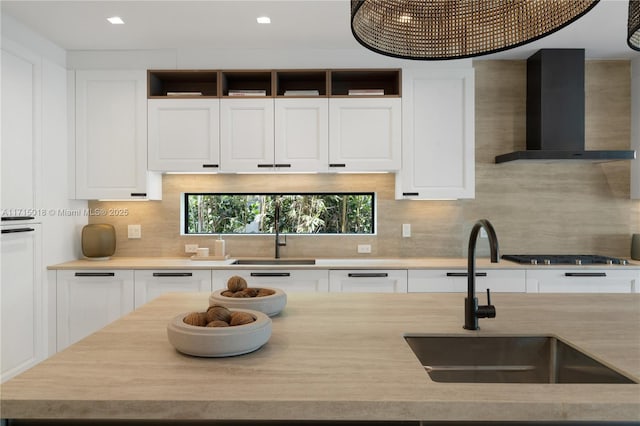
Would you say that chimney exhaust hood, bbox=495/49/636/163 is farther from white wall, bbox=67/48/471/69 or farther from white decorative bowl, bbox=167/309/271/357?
white decorative bowl, bbox=167/309/271/357

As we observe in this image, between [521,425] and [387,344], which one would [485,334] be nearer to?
[387,344]

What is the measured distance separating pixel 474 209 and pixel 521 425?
3154mm

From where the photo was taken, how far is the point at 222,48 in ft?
12.0

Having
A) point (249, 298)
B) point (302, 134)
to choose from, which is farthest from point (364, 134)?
point (249, 298)

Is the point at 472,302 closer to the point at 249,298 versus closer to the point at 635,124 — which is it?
the point at 249,298

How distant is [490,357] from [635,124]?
3.44 meters

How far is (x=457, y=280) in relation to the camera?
11.1 ft

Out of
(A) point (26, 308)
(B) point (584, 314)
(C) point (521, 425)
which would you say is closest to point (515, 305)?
(B) point (584, 314)

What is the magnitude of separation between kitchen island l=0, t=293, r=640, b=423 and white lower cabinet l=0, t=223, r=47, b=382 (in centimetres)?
201

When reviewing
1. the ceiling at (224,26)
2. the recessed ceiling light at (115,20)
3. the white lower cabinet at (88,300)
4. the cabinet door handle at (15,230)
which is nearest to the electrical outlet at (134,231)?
the white lower cabinet at (88,300)

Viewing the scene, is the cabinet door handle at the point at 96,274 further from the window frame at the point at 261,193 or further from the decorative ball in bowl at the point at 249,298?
the decorative ball in bowl at the point at 249,298

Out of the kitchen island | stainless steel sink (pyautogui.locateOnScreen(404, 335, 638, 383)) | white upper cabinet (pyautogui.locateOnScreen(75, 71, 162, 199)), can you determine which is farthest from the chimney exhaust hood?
white upper cabinet (pyautogui.locateOnScreen(75, 71, 162, 199))

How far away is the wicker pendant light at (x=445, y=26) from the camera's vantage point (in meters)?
1.33

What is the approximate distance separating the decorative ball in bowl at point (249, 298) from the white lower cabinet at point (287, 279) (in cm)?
170
